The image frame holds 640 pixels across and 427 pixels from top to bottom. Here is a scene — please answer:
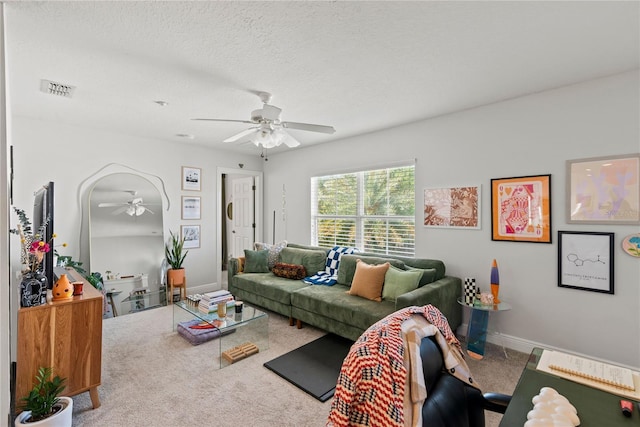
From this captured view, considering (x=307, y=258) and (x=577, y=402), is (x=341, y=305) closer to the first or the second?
(x=307, y=258)

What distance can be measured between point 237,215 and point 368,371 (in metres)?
5.58

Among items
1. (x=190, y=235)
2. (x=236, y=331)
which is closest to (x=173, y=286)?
(x=190, y=235)

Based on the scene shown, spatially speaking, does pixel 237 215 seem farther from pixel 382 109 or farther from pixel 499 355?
pixel 499 355

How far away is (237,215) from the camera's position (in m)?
6.08

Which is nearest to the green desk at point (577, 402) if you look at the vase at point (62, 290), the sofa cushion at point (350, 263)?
the sofa cushion at point (350, 263)

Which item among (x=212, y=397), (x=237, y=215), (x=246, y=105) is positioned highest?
(x=246, y=105)

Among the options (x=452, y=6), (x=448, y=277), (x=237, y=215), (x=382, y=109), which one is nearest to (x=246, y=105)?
(x=382, y=109)

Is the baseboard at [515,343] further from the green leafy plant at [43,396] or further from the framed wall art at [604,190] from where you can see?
the green leafy plant at [43,396]

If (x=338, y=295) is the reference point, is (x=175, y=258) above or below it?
above

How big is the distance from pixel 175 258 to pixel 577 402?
474 cm

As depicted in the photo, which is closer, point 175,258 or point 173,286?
point 173,286

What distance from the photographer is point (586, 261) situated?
2.58 metres

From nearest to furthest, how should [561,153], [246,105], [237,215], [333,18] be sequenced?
[333,18] < [561,153] < [246,105] < [237,215]

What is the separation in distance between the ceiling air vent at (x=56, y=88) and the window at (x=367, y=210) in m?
3.24
